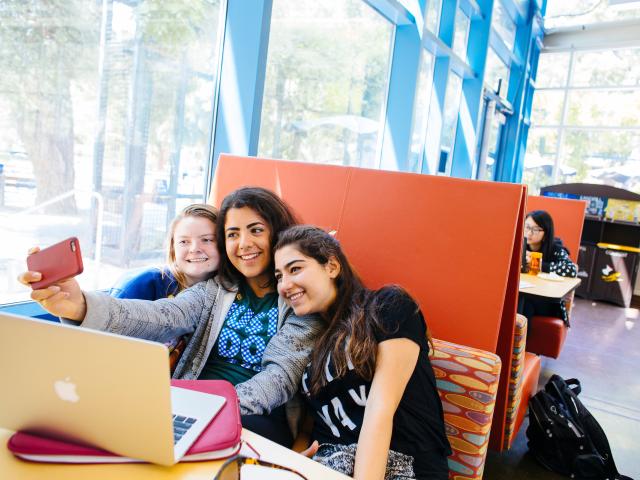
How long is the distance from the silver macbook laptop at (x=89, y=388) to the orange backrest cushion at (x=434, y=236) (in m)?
1.20

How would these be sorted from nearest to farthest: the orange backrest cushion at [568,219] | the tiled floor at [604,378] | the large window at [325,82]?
the tiled floor at [604,378] → the large window at [325,82] → the orange backrest cushion at [568,219]

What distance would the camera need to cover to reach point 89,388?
731 millimetres

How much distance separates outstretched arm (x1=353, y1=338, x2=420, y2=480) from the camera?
116 centimetres

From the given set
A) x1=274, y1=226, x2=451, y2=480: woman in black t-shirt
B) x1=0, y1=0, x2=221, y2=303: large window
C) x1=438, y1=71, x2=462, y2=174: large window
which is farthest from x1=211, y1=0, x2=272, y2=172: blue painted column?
x1=438, y1=71, x2=462, y2=174: large window

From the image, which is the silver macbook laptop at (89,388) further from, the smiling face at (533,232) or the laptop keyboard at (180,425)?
the smiling face at (533,232)

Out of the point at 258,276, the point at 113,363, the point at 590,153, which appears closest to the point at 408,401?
the point at 258,276

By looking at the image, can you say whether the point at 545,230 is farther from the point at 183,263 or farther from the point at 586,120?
the point at 586,120

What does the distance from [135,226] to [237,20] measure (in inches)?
53.8

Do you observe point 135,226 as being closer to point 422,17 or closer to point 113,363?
point 113,363

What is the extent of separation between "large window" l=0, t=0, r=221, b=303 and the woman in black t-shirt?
1369mm

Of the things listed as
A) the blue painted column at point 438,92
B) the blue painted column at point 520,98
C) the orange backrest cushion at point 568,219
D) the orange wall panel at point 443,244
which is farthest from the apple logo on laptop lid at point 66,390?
the blue painted column at point 520,98

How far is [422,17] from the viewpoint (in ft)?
16.0

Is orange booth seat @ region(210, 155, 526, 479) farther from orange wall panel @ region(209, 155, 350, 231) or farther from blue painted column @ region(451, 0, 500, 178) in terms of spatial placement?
blue painted column @ region(451, 0, 500, 178)

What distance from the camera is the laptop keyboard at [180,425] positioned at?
2.72 ft
